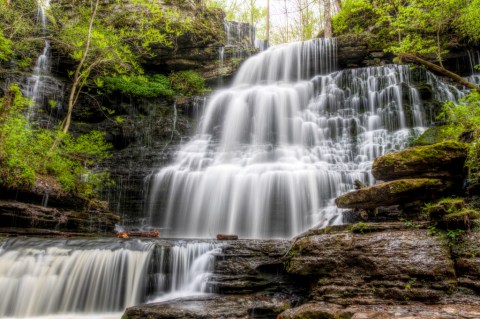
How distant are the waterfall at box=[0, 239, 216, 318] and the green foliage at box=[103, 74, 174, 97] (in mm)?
10714

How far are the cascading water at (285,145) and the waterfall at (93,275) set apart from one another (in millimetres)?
3766

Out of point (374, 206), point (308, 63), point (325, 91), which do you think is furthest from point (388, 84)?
point (374, 206)

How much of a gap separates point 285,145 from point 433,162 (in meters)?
7.64

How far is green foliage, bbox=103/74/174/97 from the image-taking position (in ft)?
50.8

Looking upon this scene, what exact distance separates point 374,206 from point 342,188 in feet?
12.1

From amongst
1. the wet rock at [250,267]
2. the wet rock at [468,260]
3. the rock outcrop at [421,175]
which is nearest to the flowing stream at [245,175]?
the wet rock at [250,267]

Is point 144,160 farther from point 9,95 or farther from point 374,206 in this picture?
point 374,206

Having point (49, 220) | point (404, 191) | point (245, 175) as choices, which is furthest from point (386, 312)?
point (49, 220)

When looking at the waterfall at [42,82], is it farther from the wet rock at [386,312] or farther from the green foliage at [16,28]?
the wet rock at [386,312]

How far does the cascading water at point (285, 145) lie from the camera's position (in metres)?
9.98

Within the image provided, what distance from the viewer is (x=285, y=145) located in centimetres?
1320

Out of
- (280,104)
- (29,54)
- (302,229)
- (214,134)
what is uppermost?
(29,54)

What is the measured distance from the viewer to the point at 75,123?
15.0 metres

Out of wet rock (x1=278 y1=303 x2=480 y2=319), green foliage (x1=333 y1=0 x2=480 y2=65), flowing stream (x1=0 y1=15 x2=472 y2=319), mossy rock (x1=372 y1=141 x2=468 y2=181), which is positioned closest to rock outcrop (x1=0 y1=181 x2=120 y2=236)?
flowing stream (x1=0 y1=15 x2=472 y2=319)
